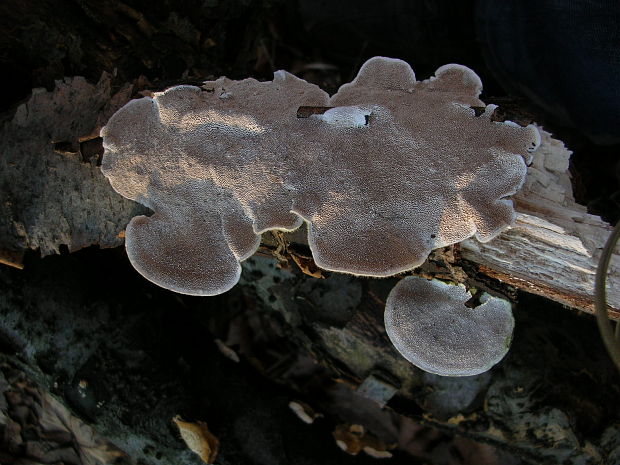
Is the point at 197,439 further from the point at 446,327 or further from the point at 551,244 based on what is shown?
the point at 551,244

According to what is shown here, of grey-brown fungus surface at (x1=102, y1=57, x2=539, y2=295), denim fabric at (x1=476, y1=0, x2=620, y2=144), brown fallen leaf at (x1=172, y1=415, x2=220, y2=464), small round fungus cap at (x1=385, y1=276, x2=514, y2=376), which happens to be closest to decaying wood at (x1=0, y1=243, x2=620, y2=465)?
brown fallen leaf at (x1=172, y1=415, x2=220, y2=464)

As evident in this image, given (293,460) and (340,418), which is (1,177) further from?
(340,418)

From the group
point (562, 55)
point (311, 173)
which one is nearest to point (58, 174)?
point (311, 173)

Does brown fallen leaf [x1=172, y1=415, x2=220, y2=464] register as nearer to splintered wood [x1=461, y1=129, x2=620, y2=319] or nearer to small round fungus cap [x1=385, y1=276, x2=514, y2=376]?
small round fungus cap [x1=385, y1=276, x2=514, y2=376]

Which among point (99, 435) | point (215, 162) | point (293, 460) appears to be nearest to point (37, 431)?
point (99, 435)

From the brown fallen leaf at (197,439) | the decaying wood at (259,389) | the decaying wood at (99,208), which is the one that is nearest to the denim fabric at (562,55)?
the decaying wood at (99,208)

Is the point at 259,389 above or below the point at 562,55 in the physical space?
below
